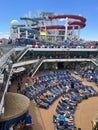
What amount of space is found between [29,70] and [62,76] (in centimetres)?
524

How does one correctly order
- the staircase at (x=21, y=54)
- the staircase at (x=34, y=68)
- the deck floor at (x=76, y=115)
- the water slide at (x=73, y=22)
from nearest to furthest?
1. the deck floor at (x=76, y=115)
2. the staircase at (x=21, y=54)
3. the staircase at (x=34, y=68)
4. the water slide at (x=73, y=22)

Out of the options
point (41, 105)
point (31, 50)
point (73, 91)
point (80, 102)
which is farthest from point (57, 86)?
point (31, 50)

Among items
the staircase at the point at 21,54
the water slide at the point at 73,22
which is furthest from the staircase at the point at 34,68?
the water slide at the point at 73,22

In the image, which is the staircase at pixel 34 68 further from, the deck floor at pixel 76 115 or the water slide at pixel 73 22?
the water slide at pixel 73 22

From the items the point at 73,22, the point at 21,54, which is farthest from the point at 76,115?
the point at 73,22

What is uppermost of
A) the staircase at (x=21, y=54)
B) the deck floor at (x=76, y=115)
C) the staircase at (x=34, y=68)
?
the staircase at (x=21, y=54)

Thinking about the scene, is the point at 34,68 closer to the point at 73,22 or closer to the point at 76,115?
the point at 76,115

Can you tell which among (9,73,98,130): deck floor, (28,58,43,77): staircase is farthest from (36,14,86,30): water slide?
(9,73,98,130): deck floor

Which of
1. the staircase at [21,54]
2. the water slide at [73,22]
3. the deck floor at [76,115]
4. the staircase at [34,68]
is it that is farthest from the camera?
the water slide at [73,22]

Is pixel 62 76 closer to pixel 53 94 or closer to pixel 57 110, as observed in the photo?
pixel 53 94

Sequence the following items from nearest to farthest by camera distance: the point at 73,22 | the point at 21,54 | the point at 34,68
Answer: the point at 21,54
the point at 34,68
the point at 73,22

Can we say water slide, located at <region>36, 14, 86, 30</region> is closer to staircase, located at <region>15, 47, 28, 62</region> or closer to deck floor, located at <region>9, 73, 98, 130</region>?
staircase, located at <region>15, 47, 28, 62</region>

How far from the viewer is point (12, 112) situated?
13719mm

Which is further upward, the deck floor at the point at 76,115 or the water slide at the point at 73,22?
the water slide at the point at 73,22
